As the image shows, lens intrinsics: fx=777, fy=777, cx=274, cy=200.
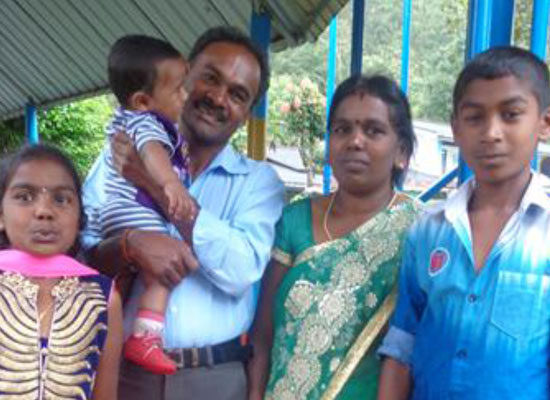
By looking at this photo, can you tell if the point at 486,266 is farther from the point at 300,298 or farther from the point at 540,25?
the point at 540,25

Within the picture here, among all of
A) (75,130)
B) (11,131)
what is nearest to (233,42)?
(11,131)

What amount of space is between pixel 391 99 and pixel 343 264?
46 cm

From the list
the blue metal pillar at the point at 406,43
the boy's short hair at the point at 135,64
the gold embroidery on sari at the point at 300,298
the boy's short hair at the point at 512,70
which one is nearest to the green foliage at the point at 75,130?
the blue metal pillar at the point at 406,43

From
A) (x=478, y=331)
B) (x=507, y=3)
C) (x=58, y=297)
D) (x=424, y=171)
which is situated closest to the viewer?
(x=478, y=331)

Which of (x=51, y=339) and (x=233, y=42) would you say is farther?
(x=233, y=42)

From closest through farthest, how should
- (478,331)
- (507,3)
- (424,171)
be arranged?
(478,331), (507,3), (424,171)

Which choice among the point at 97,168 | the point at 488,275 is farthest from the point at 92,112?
the point at 488,275

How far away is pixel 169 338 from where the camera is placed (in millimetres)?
2029

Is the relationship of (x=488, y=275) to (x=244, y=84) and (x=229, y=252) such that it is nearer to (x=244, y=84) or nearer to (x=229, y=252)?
(x=229, y=252)

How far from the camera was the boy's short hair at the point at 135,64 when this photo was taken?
2.32 metres

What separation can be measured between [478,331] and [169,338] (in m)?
0.82

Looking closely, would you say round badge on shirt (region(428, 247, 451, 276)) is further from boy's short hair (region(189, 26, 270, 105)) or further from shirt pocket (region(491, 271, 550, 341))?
boy's short hair (region(189, 26, 270, 105))

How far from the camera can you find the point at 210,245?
6.50ft

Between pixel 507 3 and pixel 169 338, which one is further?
pixel 507 3
